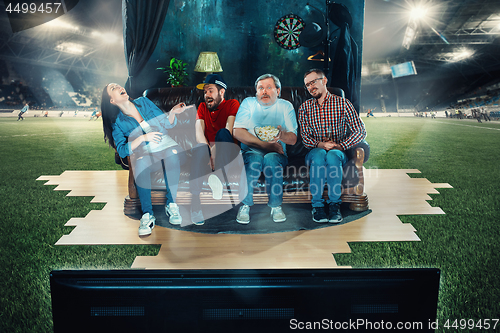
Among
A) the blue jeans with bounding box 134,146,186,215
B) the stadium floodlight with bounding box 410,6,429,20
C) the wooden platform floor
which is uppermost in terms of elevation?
the stadium floodlight with bounding box 410,6,429,20

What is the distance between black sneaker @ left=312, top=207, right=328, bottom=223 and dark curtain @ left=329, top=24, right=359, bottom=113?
226 cm

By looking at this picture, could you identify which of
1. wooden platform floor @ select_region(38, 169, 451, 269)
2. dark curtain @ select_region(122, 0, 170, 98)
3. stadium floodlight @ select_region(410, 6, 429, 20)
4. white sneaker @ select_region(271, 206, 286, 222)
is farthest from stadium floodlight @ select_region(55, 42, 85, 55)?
white sneaker @ select_region(271, 206, 286, 222)

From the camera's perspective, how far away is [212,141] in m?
2.31

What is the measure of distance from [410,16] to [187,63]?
32.9ft

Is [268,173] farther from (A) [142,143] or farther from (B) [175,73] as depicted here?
(B) [175,73]

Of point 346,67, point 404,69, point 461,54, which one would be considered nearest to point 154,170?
point 346,67

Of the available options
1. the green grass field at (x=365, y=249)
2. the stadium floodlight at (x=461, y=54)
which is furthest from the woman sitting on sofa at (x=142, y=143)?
the stadium floodlight at (x=461, y=54)

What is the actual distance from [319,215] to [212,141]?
3.24 ft

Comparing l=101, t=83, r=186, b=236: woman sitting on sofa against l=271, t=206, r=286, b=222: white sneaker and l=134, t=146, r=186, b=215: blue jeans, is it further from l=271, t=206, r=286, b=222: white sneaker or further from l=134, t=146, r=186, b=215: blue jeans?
l=271, t=206, r=286, b=222: white sneaker

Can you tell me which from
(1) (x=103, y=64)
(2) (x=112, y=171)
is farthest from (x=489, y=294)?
(1) (x=103, y=64)

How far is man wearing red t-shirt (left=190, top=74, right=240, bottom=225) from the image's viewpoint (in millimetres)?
2145

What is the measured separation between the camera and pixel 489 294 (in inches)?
54.1

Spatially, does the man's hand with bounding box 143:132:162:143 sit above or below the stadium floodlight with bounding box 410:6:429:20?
below

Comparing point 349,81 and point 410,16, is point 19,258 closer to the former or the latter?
point 349,81
